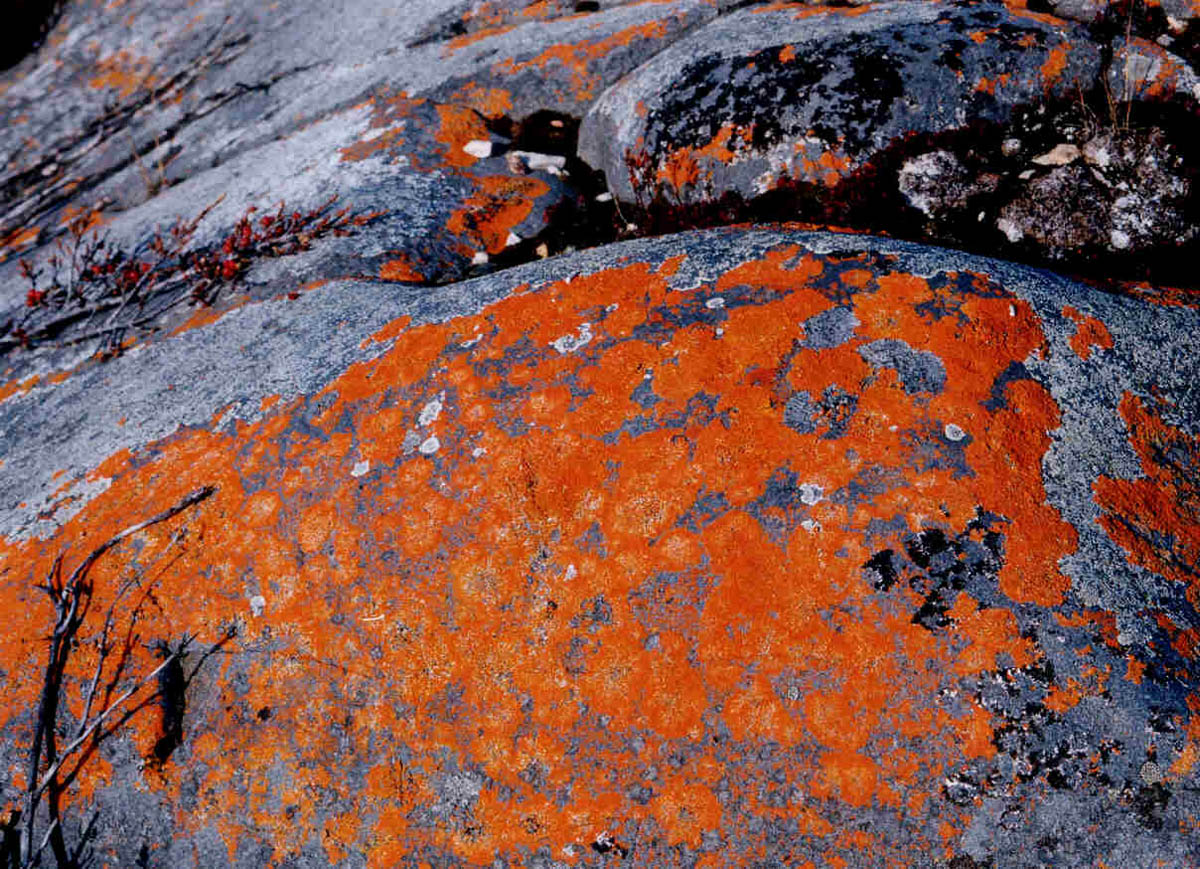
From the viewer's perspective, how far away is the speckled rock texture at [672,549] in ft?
6.01

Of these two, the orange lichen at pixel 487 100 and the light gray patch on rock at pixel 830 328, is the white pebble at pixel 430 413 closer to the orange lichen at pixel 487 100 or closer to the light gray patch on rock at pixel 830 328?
the light gray patch on rock at pixel 830 328

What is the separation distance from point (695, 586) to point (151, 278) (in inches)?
150

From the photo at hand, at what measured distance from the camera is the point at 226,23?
7789mm

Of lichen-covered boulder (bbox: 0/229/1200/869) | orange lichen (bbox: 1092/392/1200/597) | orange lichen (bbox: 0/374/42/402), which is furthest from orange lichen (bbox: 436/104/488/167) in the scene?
orange lichen (bbox: 1092/392/1200/597)

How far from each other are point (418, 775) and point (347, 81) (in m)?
5.83

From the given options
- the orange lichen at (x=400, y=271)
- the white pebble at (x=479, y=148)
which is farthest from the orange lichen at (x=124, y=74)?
the orange lichen at (x=400, y=271)

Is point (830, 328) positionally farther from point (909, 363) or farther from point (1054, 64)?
point (1054, 64)

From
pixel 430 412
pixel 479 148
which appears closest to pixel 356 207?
pixel 479 148

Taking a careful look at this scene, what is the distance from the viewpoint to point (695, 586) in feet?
6.76

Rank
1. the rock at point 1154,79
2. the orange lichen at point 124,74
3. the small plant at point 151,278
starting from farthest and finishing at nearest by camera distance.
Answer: the orange lichen at point 124,74 → the small plant at point 151,278 → the rock at point 1154,79

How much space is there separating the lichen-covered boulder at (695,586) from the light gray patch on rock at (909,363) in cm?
1

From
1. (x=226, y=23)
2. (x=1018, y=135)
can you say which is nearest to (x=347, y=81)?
(x=226, y=23)

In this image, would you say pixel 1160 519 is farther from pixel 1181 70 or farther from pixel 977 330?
pixel 1181 70

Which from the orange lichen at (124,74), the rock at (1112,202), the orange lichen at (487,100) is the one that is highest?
the orange lichen at (124,74)
